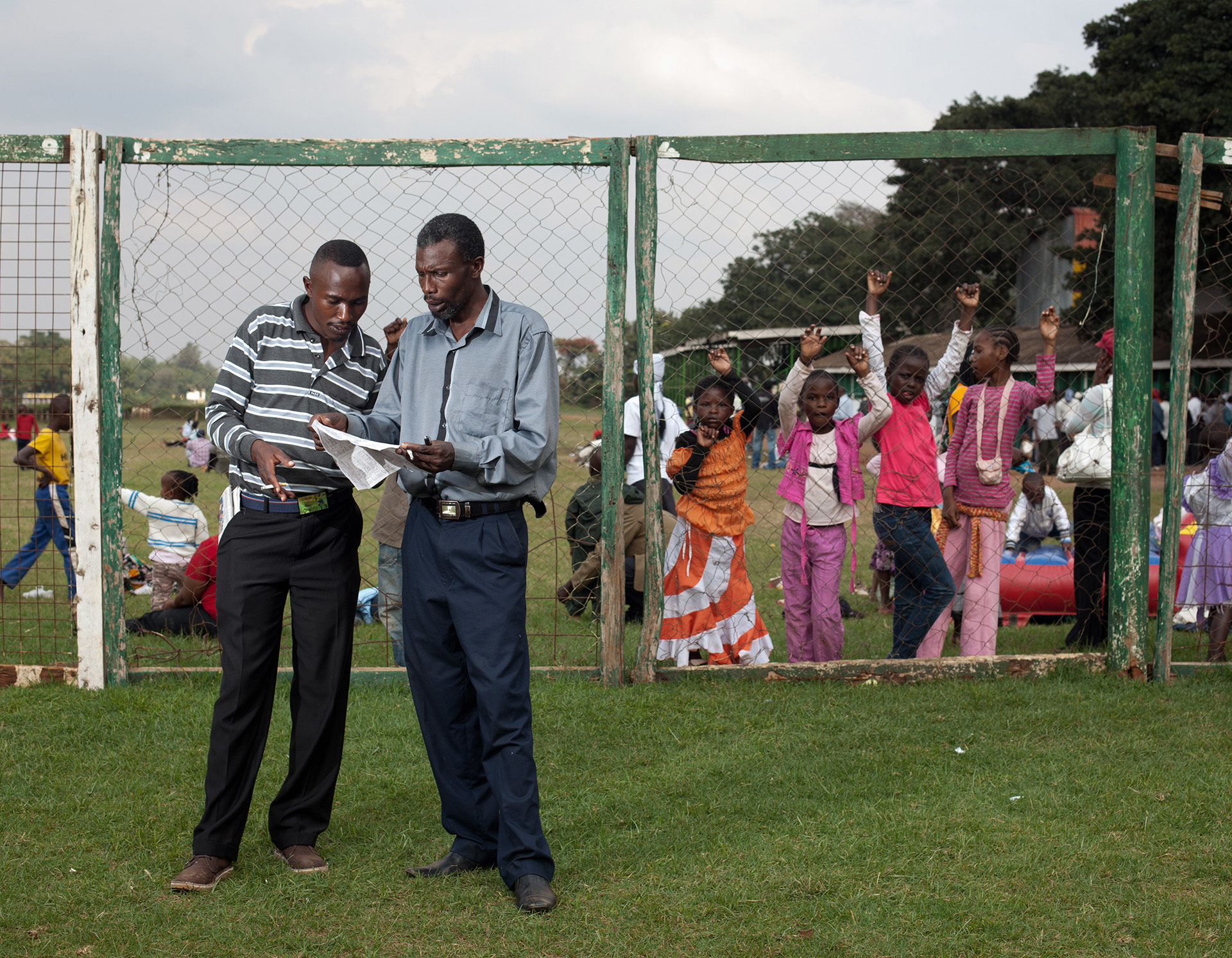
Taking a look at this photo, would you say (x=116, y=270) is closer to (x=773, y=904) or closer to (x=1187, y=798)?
(x=773, y=904)

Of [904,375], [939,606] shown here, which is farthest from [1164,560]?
[904,375]

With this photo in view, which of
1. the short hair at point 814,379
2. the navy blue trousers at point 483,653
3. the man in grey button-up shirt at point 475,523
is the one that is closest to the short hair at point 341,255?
the man in grey button-up shirt at point 475,523

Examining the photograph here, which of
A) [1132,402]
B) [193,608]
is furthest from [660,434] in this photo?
[193,608]

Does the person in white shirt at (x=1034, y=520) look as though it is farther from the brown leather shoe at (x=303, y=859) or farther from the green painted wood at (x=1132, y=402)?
the brown leather shoe at (x=303, y=859)

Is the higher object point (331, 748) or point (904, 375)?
point (904, 375)

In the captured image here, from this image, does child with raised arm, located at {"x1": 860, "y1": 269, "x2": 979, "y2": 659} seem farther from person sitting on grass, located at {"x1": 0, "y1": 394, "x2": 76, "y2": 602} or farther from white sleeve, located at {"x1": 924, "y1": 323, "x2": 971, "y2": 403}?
person sitting on grass, located at {"x1": 0, "y1": 394, "x2": 76, "y2": 602}

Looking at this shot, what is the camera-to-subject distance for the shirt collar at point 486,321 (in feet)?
10.5

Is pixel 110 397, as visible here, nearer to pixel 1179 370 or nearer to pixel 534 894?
pixel 534 894

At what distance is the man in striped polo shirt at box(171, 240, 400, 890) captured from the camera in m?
3.30

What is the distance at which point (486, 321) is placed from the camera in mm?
3188

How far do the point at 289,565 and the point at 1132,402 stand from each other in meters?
4.27

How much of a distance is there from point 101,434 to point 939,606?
4302 mm

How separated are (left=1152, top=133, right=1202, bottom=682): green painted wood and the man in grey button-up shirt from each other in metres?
3.70

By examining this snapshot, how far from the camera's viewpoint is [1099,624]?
6.18 meters
